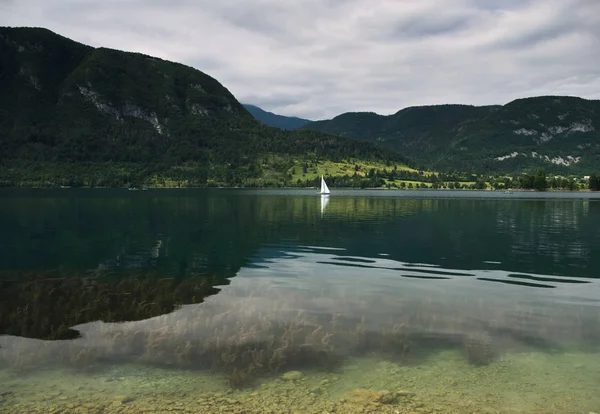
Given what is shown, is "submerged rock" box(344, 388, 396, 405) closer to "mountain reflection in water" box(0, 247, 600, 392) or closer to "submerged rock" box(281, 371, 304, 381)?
"submerged rock" box(281, 371, 304, 381)

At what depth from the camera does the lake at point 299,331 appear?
727 inches

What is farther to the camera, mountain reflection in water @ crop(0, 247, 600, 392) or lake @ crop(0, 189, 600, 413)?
mountain reflection in water @ crop(0, 247, 600, 392)

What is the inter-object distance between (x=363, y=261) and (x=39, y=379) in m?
37.1

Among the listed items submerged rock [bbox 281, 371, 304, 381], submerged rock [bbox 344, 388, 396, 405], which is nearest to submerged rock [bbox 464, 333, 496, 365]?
submerged rock [bbox 344, 388, 396, 405]

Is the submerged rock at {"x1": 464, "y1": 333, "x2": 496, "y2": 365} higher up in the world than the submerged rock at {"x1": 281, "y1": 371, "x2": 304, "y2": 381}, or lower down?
lower down

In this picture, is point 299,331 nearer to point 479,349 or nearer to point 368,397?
point 368,397

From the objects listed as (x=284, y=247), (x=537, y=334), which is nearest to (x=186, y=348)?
(x=537, y=334)

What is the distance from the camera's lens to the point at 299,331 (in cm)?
2591

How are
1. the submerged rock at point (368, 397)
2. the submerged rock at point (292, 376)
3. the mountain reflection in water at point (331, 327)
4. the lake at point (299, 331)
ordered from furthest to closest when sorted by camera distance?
the mountain reflection in water at point (331, 327) → the submerged rock at point (292, 376) → the lake at point (299, 331) → the submerged rock at point (368, 397)

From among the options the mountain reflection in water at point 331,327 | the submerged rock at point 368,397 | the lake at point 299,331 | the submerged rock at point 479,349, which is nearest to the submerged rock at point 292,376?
the lake at point 299,331

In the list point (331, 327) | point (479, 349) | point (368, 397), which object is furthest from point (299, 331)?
point (479, 349)

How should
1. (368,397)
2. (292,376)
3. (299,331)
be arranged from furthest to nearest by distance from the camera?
(299,331), (292,376), (368,397)

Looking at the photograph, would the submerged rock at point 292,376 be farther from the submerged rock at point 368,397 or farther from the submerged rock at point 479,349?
the submerged rock at point 479,349

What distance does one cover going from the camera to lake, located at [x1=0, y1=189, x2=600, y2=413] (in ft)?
60.5
